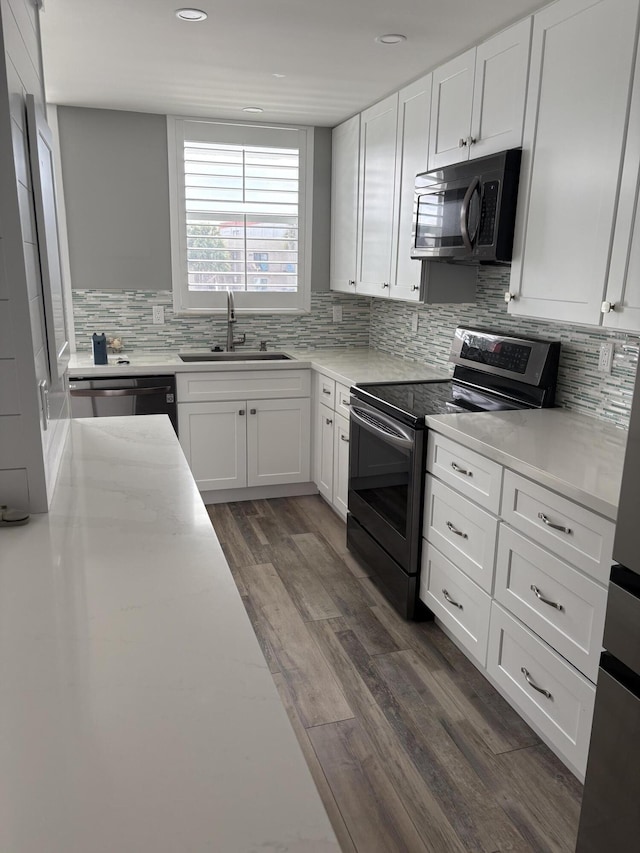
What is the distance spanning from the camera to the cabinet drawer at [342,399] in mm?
3593

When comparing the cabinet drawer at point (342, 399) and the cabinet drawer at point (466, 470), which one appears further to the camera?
the cabinet drawer at point (342, 399)

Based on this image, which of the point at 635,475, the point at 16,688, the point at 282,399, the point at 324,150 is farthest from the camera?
the point at 324,150

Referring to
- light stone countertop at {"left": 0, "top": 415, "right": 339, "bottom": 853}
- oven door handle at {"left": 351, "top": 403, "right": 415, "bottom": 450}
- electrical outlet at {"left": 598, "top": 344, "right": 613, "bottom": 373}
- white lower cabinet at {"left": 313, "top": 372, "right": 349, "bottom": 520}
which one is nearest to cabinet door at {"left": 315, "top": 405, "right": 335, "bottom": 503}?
white lower cabinet at {"left": 313, "top": 372, "right": 349, "bottom": 520}

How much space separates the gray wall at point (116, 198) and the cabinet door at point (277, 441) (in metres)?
1.10

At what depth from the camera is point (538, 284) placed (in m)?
2.36

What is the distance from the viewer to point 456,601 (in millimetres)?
2543

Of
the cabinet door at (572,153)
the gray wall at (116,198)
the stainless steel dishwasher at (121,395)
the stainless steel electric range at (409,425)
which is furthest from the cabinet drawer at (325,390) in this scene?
the cabinet door at (572,153)

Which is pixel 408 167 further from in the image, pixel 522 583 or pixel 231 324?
pixel 522 583

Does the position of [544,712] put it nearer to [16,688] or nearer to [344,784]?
[344,784]

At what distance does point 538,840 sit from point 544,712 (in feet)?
Answer: 1.22

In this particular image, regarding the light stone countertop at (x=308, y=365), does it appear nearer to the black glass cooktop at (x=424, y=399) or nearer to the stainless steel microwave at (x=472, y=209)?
the black glass cooktop at (x=424, y=399)

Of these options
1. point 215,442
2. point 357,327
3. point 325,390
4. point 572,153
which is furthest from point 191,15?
point 357,327

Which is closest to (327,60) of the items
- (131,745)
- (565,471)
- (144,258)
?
(144,258)

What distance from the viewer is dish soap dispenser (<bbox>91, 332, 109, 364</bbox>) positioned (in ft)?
12.6
